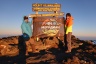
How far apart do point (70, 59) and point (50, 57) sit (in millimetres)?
1538

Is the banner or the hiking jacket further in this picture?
the banner

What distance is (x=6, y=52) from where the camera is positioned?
53.4ft

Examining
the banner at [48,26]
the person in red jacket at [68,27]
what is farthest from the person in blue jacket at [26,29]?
the banner at [48,26]

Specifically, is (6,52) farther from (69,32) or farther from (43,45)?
(69,32)

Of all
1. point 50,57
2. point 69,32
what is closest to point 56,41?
point 69,32

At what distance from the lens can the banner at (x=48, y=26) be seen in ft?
57.2

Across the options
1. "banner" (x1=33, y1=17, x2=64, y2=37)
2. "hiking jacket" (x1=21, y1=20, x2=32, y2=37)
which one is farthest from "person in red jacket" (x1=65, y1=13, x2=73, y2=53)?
"banner" (x1=33, y1=17, x2=64, y2=37)

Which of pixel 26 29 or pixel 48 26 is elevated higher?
pixel 48 26

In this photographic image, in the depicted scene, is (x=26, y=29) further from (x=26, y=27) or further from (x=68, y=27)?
(x=68, y=27)

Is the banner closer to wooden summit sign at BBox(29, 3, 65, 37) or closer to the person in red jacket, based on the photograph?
wooden summit sign at BBox(29, 3, 65, 37)

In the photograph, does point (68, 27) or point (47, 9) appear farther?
point (47, 9)

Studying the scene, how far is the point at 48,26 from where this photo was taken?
57.8 feet

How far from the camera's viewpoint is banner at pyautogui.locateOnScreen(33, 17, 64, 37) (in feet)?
57.2

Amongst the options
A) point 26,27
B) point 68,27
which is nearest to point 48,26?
point 68,27
